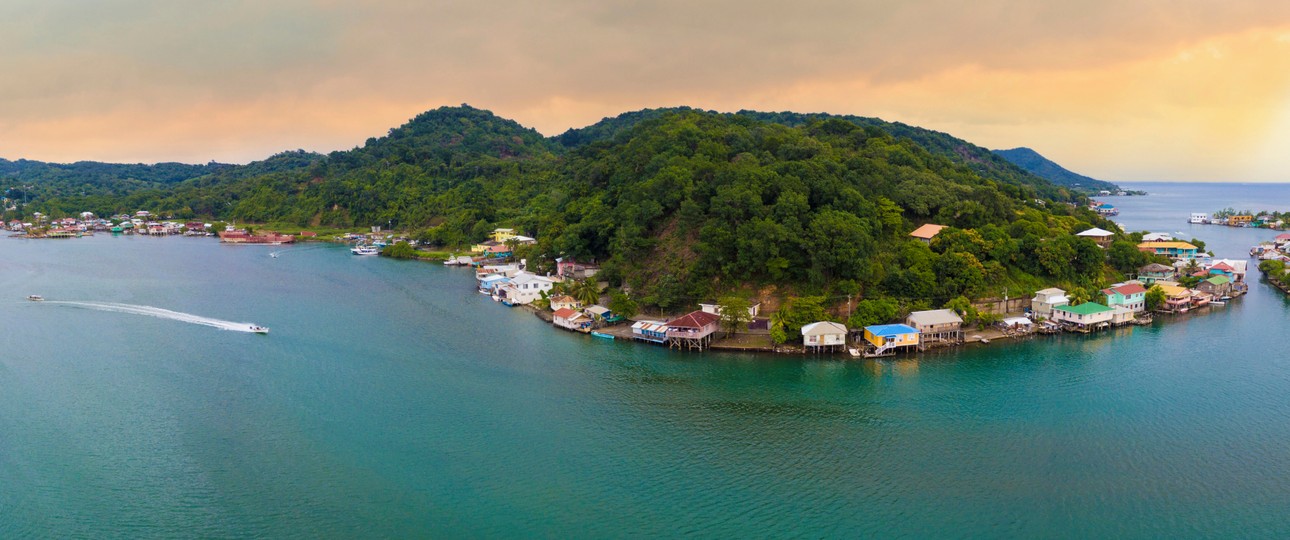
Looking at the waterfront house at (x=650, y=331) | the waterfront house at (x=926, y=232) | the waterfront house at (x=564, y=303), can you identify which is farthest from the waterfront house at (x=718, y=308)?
the waterfront house at (x=926, y=232)

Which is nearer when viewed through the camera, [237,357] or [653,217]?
[237,357]

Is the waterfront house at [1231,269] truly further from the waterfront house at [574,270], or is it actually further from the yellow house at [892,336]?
the waterfront house at [574,270]

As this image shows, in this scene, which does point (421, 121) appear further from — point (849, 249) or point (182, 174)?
point (849, 249)

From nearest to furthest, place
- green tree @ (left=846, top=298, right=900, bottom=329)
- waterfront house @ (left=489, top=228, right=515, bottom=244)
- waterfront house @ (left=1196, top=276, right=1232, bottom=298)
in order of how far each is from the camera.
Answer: green tree @ (left=846, top=298, right=900, bottom=329), waterfront house @ (left=1196, top=276, right=1232, bottom=298), waterfront house @ (left=489, top=228, right=515, bottom=244)

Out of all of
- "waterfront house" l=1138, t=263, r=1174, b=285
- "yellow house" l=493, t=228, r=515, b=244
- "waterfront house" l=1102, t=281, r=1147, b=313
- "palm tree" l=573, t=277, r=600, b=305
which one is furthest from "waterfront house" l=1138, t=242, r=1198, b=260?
"yellow house" l=493, t=228, r=515, b=244

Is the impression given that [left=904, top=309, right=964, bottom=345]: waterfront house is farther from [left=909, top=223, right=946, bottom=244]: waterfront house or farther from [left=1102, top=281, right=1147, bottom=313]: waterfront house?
[left=1102, top=281, right=1147, bottom=313]: waterfront house

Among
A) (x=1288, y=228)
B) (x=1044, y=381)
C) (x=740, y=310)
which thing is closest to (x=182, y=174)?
(x=740, y=310)
